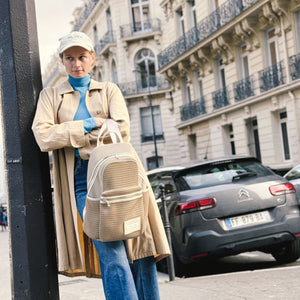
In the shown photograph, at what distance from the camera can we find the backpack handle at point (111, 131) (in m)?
3.20

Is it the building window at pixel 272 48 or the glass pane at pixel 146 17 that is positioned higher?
the glass pane at pixel 146 17

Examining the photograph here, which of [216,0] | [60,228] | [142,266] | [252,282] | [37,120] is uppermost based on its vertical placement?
[216,0]

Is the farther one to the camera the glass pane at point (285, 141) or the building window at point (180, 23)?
the building window at point (180, 23)

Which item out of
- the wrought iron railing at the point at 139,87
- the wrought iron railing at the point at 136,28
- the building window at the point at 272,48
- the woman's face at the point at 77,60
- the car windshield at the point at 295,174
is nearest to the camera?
the woman's face at the point at 77,60

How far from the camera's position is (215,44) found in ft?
97.1

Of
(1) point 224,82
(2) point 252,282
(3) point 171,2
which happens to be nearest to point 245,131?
(1) point 224,82

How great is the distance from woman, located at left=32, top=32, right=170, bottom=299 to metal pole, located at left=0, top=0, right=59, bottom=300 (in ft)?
0.33

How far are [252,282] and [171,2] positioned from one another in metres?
31.5

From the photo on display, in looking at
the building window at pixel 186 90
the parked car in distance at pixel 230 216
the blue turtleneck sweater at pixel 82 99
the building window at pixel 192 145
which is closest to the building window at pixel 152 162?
the building window at pixel 192 145

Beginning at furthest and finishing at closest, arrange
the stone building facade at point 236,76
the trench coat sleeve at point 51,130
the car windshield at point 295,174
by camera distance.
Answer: the stone building facade at point 236,76, the car windshield at point 295,174, the trench coat sleeve at point 51,130

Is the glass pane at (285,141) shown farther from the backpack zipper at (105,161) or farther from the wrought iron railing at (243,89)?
the backpack zipper at (105,161)

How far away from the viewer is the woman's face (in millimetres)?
3418

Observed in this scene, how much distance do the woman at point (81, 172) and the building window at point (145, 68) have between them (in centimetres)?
4580

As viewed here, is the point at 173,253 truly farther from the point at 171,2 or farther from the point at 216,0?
the point at 171,2
